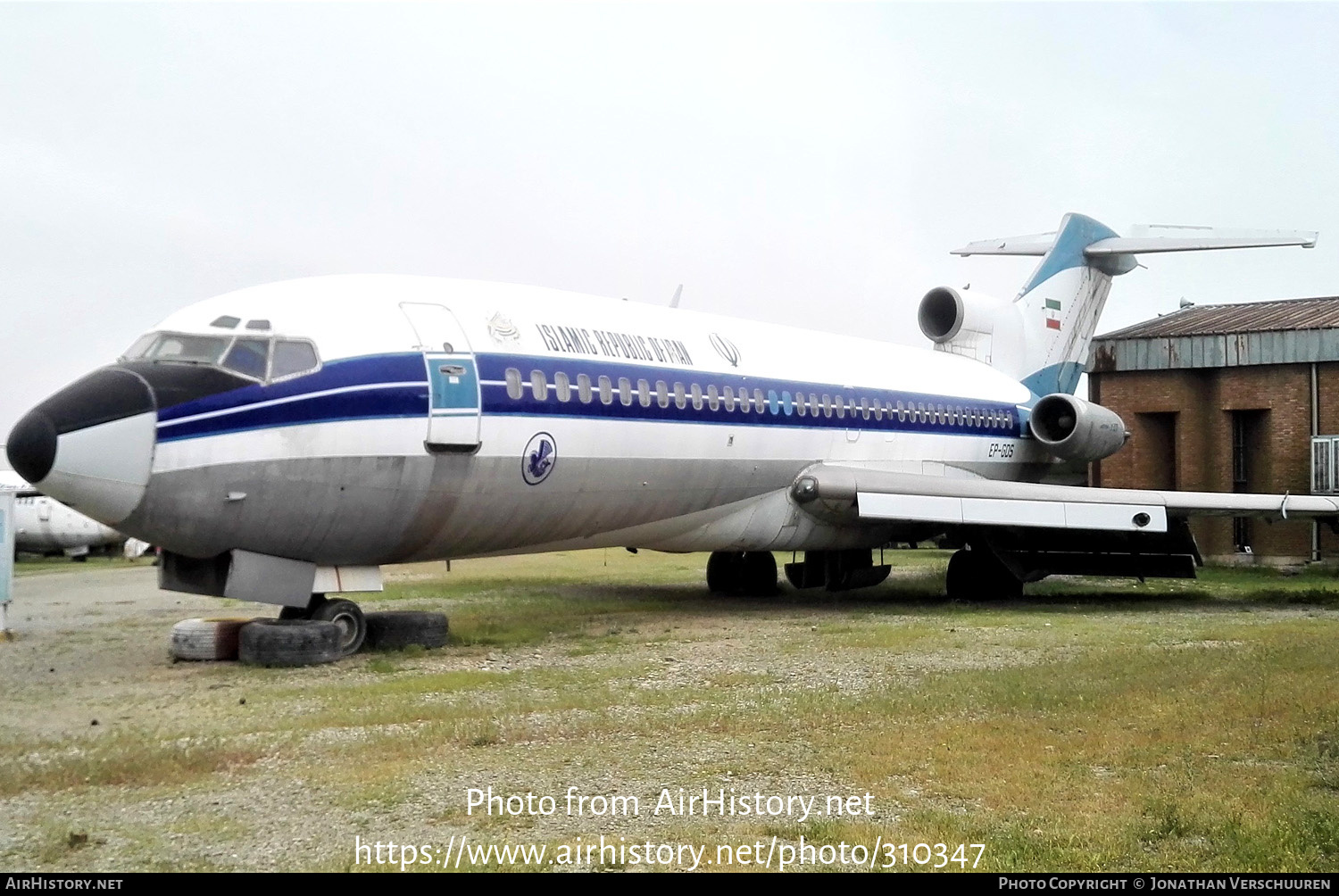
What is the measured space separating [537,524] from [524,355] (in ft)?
5.88

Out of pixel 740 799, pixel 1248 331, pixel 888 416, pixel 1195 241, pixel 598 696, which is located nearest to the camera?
pixel 740 799

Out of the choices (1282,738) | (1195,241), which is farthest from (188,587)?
(1195,241)

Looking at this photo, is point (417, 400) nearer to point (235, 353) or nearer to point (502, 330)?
point (502, 330)

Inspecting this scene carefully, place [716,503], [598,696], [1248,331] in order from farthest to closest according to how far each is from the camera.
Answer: [1248,331]
[716,503]
[598,696]

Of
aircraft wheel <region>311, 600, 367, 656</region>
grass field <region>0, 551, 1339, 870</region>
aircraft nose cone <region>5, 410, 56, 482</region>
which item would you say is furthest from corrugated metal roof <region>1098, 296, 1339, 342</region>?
aircraft nose cone <region>5, 410, 56, 482</region>

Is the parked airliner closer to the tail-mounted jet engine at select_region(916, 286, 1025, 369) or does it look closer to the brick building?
the tail-mounted jet engine at select_region(916, 286, 1025, 369)

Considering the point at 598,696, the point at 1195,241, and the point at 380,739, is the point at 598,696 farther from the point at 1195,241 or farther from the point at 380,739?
the point at 1195,241

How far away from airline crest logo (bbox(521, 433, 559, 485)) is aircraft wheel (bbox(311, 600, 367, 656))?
2109mm

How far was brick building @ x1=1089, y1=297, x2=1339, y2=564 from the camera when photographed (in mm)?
26594

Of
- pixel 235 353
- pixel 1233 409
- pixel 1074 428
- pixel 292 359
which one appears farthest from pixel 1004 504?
pixel 1233 409

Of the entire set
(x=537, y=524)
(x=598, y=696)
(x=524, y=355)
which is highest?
(x=524, y=355)

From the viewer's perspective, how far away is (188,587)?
11461 millimetres

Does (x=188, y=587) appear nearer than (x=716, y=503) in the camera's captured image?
Yes

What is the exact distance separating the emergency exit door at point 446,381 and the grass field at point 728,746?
203 cm
